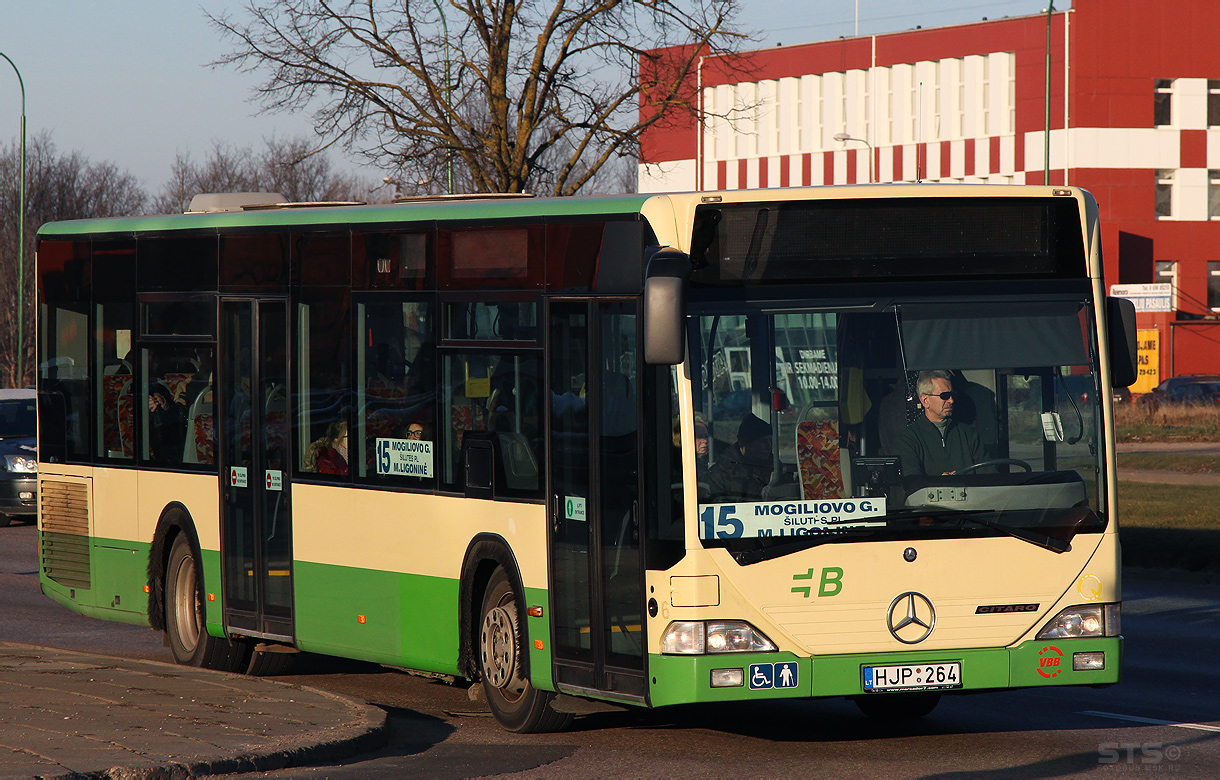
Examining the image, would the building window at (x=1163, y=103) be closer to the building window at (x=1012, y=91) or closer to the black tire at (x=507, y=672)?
the building window at (x=1012, y=91)

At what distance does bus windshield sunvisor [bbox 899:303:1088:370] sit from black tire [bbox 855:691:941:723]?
2.49 m

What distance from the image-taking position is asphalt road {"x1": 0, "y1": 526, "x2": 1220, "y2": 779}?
320 inches

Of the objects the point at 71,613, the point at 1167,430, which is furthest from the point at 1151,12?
the point at 71,613

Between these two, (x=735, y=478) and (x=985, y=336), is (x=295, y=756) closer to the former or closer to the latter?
(x=735, y=478)

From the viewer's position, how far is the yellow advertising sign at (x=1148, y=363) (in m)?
46.9

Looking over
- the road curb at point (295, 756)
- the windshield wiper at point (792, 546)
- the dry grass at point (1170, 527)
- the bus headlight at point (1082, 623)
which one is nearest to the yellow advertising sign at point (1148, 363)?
the dry grass at point (1170, 527)

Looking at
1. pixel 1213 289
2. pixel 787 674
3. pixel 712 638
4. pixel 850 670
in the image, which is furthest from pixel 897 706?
pixel 1213 289

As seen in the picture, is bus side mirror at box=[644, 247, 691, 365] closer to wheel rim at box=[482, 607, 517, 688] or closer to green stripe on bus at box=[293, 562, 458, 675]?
wheel rim at box=[482, 607, 517, 688]

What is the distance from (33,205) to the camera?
213ft

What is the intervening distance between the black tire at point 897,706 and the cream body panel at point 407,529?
2.24 meters

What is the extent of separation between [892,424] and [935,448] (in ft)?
0.80

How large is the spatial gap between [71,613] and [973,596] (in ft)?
34.1

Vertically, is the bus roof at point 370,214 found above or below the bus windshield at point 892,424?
above

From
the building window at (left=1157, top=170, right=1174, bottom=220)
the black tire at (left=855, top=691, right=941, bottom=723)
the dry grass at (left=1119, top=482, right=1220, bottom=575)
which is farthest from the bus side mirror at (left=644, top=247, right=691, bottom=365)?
the building window at (left=1157, top=170, right=1174, bottom=220)
